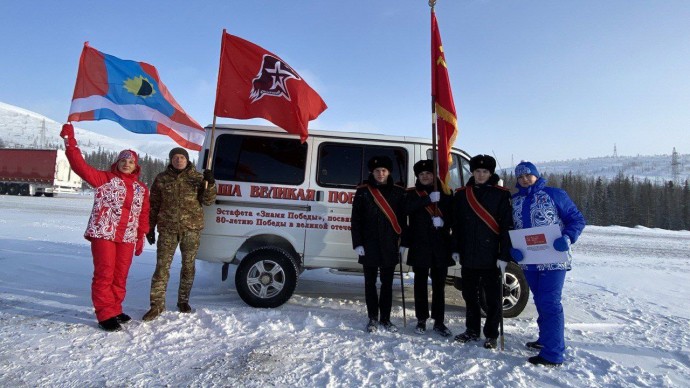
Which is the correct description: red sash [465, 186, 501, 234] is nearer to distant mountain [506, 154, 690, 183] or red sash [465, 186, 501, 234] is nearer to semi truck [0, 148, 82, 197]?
semi truck [0, 148, 82, 197]

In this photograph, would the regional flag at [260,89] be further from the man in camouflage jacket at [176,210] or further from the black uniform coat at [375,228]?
the black uniform coat at [375,228]

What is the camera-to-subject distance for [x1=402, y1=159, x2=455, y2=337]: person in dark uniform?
420 centimetres

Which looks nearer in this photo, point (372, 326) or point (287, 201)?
point (372, 326)

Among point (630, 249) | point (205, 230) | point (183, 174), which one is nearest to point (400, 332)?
point (205, 230)

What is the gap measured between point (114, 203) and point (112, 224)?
23 cm

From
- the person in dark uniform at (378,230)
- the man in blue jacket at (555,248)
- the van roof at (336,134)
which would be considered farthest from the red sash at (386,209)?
the man in blue jacket at (555,248)

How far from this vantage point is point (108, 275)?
406 cm

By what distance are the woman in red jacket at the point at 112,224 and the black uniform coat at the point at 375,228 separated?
2.47 meters

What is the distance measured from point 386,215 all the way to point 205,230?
94.8 inches

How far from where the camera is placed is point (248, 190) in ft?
16.1

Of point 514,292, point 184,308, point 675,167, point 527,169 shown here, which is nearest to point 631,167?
point 675,167

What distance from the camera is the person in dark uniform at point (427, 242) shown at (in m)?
4.20

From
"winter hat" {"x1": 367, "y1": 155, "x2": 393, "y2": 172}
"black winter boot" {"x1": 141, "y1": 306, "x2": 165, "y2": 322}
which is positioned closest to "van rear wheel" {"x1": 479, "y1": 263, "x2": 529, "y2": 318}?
"winter hat" {"x1": 367, "y1": 155, "x2": 393, "y2": 172}

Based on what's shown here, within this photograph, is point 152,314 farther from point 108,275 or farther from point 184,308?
point 108,275
